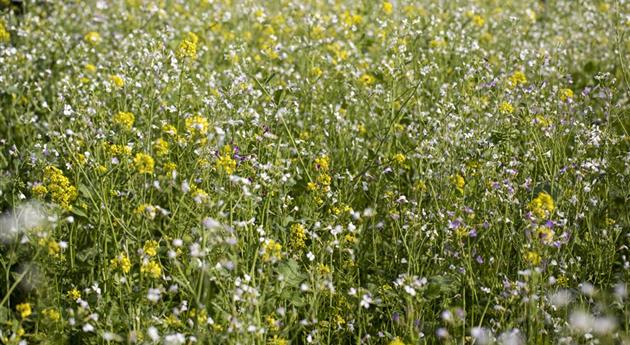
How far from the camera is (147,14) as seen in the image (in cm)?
639

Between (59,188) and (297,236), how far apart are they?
960 mm

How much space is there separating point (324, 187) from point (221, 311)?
35.4 inches

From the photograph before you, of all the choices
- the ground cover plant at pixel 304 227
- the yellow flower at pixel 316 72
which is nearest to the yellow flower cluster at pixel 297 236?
the ground cover plant at pixel 304 227

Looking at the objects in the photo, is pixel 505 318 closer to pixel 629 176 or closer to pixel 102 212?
pixel 629 176

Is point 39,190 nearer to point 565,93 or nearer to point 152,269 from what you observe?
point 152,269

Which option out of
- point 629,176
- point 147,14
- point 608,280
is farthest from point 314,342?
point 147,14

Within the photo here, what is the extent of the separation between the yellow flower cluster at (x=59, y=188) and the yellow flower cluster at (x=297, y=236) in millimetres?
885

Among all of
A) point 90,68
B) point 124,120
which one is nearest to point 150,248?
point 124,120

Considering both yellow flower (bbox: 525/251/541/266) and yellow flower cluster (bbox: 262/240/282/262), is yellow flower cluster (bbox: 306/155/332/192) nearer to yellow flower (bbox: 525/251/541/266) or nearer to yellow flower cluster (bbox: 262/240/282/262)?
yellow flower cluster (bbox: 262/240/282/262)

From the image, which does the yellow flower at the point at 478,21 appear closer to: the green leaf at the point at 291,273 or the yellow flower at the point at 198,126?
the yellow flower at the point at 198,126

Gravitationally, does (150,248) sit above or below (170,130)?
below

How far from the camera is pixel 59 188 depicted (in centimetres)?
300

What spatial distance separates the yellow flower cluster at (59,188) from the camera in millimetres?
3004

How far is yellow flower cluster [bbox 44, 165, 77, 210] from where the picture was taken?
3.00 metres
